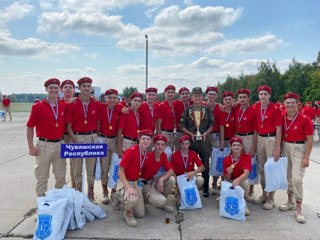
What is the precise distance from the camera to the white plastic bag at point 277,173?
4977 mm

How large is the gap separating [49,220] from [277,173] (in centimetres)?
357

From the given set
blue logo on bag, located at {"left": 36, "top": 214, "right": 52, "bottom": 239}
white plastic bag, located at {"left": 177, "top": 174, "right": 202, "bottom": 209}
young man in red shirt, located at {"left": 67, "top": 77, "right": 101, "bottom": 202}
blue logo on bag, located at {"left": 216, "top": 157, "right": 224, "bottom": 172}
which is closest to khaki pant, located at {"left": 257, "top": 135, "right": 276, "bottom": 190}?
blue logo on bag, located at {"left": 216, "top": 157, "right": 224, "bottom": 172}

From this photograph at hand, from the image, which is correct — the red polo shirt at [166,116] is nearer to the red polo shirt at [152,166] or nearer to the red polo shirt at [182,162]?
the red polo shirt at [182,162]

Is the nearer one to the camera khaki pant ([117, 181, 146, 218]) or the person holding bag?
khaki pant ([117, 181, 146, 218])

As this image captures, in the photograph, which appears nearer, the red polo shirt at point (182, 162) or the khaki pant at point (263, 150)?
the khaki pant at point (263, 150)

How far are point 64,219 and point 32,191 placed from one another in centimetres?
221

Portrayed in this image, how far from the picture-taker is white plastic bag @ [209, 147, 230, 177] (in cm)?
588

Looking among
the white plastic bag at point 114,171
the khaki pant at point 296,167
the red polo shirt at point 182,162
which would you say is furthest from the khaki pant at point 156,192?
the khaki pant at point 296,167

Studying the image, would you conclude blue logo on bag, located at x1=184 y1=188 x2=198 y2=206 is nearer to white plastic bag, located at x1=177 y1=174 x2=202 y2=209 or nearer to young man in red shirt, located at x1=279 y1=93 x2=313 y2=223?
white plastic bag, located at x1=177 y1=174 x2=202 y2=209

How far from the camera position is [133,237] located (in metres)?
4.07

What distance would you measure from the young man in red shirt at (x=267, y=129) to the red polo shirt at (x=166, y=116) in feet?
5.41

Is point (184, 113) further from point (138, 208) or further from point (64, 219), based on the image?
point (64, 219)

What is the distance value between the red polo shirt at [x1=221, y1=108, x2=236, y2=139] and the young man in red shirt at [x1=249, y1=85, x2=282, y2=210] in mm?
542

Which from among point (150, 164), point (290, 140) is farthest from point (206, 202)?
point (290, 140)
